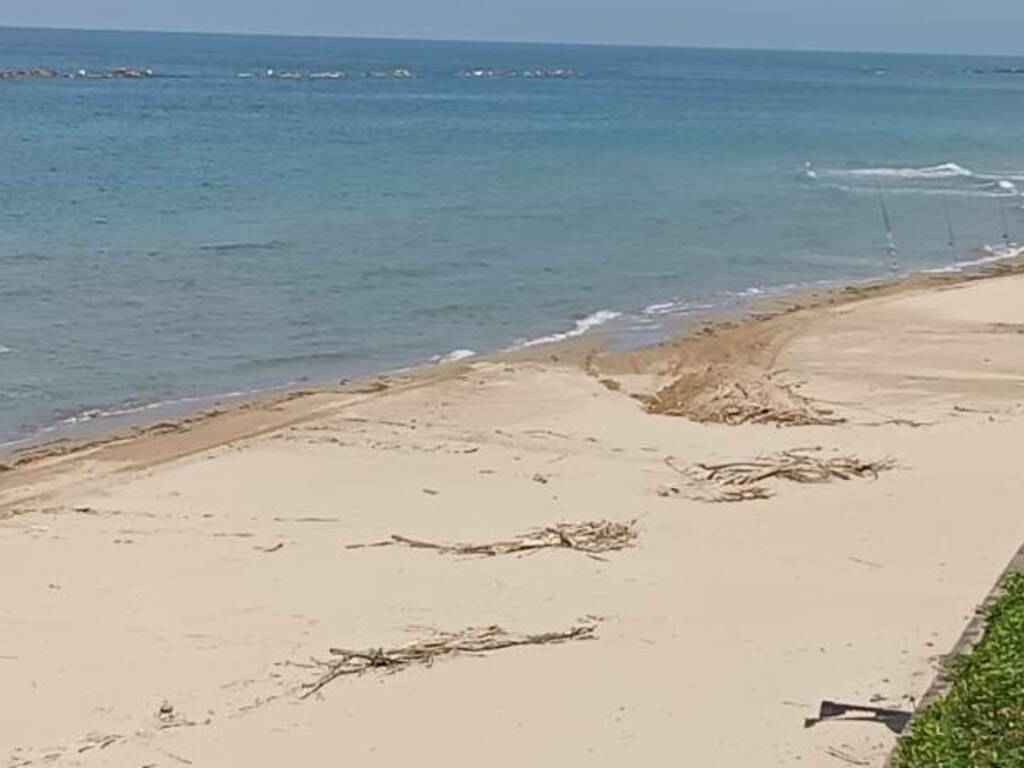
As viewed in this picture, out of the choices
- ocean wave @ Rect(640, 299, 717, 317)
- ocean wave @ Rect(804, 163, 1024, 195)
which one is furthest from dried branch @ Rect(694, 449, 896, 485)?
ocean wave @ Rect(804, 163, 1024, 195)

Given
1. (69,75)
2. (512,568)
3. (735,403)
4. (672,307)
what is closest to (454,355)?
(672,307)

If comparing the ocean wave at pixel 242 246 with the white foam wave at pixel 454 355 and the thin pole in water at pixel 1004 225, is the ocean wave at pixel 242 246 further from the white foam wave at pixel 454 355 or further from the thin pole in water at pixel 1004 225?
the thin pole in water at pixel 1004 225

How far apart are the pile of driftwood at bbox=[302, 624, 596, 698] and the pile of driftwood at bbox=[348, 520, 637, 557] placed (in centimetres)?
151

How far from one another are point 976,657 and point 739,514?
177 inches

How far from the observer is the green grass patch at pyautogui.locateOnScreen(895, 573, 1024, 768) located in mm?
5852

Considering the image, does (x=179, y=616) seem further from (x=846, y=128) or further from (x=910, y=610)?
(x=846, y=128)

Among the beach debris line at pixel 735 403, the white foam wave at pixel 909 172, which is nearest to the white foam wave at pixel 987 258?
the beach debris line at pixel 735 403

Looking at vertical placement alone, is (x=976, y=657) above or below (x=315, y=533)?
above

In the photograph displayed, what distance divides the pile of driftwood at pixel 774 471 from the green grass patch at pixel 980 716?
4880mm

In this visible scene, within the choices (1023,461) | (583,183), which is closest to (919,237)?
(583,183)

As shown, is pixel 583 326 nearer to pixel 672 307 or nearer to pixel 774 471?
pixel 672 307

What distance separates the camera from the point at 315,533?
11016mm

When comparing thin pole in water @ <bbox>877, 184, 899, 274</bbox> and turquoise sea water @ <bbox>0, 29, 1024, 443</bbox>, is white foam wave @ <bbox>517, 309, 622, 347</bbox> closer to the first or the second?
turquoise sea water @ <bbox>0, 29, 1024, 443</bbox>

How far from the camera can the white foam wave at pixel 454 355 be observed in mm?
18719
